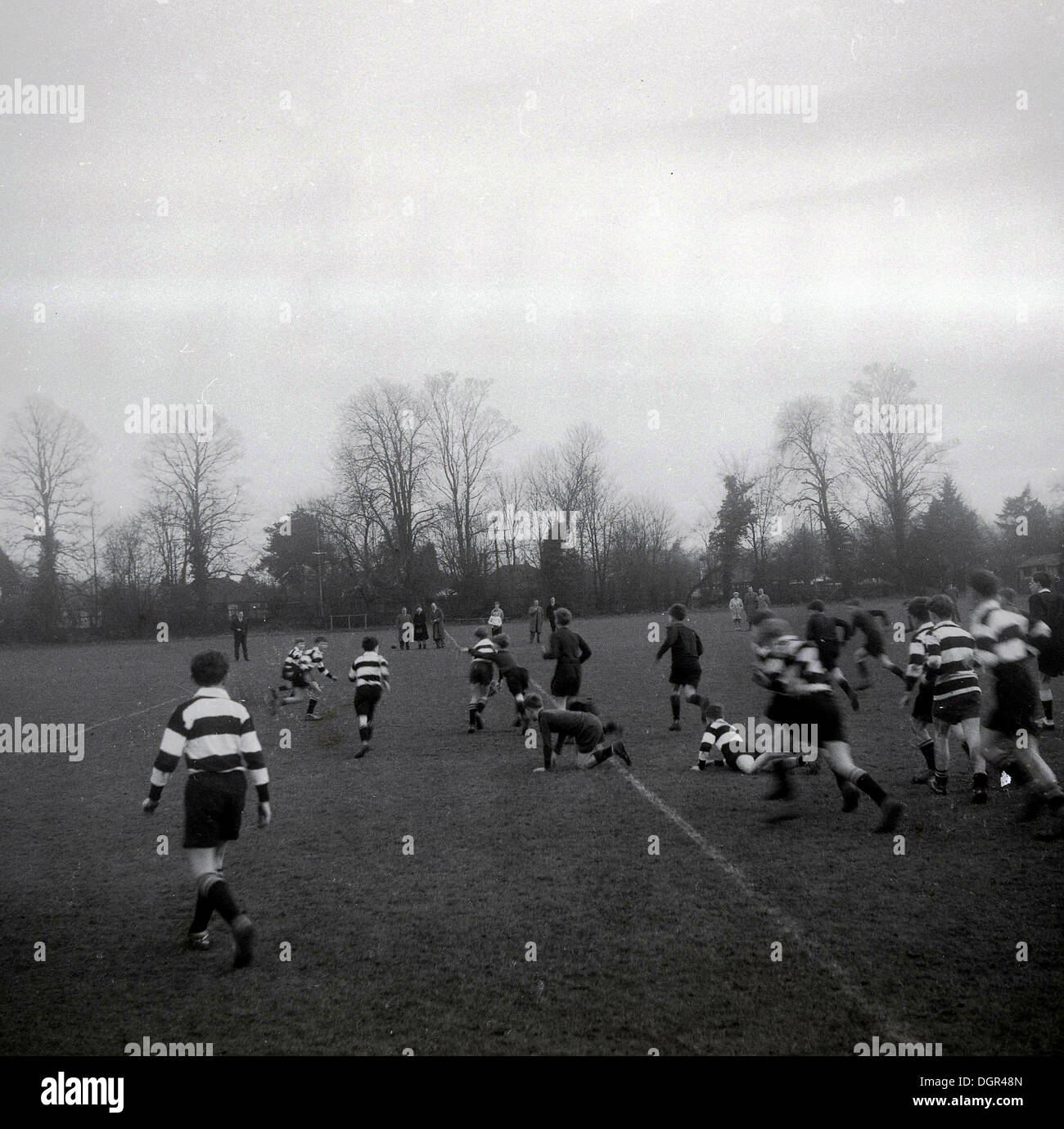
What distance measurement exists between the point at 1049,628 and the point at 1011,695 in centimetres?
412

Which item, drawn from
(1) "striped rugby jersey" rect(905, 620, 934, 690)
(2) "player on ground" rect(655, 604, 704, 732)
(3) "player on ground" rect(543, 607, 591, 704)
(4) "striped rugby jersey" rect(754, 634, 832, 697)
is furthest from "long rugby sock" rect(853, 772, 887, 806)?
(2) "player on ground" rect(655, 604, 704, 732)

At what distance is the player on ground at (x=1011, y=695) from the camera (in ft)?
21.2

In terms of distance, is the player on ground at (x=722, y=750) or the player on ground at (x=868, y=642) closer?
the player on ground at (x=868, y=642)

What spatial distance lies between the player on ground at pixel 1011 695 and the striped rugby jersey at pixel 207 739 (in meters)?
5.46

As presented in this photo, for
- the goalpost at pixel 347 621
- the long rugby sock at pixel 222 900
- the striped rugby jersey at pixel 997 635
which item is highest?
the striped rugby jersey at pixel 997 635

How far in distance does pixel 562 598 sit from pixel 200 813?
2173 inches

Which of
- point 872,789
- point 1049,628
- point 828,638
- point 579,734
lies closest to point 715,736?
point 579,734

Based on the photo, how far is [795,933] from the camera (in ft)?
15.9

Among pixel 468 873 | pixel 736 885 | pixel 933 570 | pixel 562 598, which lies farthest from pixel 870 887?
pixel 562 598

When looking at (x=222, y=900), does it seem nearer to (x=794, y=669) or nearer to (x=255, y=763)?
(x=255, y=763)

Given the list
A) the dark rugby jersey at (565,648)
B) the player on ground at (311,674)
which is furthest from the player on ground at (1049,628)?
the player on ground at (311,674)

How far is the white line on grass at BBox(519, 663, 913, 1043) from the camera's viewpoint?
384 centimetres

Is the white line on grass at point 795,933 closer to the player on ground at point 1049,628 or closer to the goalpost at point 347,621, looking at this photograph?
the player on ground at point 1049,628

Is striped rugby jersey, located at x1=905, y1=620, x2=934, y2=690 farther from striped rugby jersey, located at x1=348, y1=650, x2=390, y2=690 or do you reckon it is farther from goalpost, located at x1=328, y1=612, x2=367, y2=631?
goalpost, located at x1=328, y1=612, x2=367, y2=631
